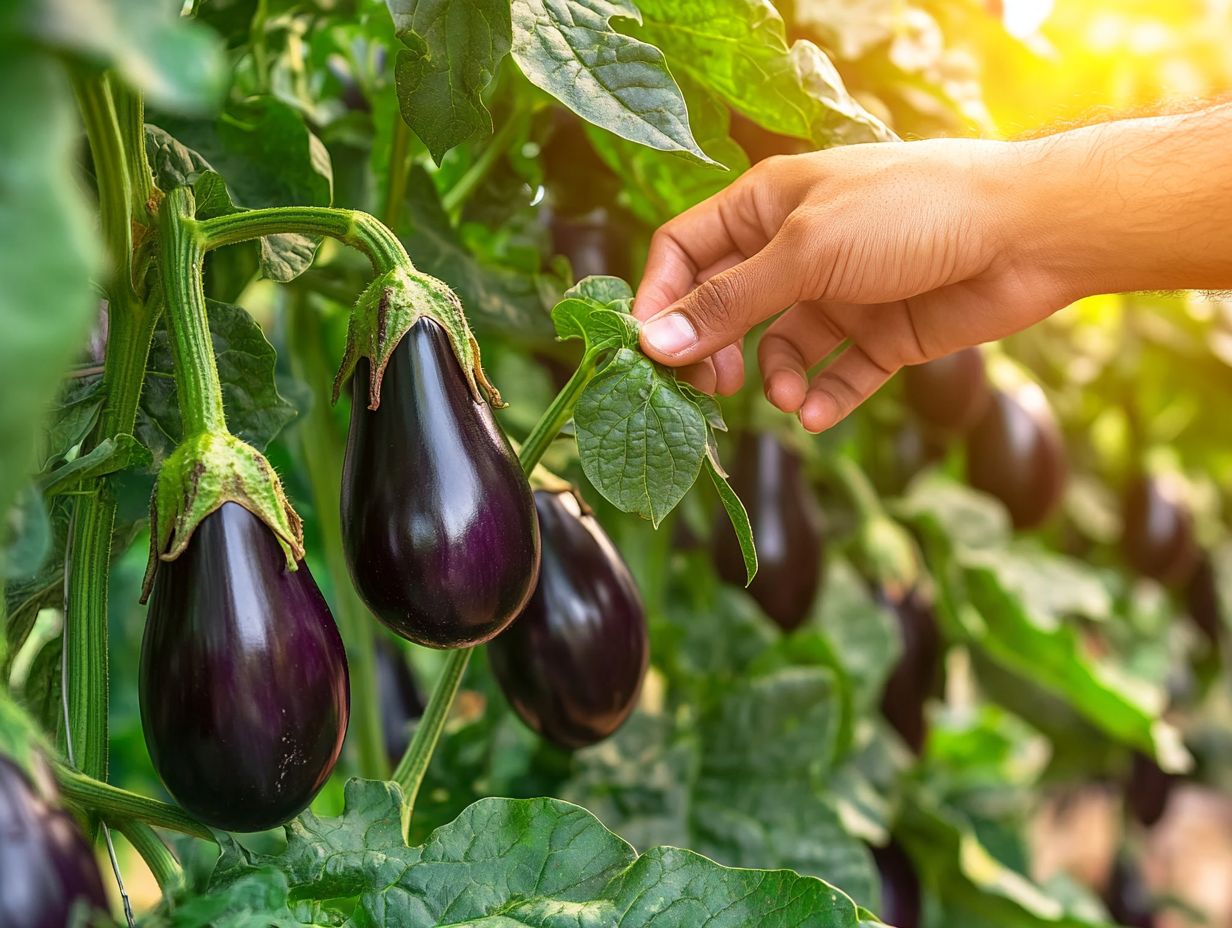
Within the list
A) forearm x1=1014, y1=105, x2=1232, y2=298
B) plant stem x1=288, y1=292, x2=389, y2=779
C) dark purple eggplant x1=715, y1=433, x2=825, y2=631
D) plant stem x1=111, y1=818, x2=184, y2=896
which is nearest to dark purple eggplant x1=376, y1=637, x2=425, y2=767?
plant stem x1=288, y1=292, x2=389, y2=779

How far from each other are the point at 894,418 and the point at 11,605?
4.09ft

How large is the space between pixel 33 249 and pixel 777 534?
3.27 ft

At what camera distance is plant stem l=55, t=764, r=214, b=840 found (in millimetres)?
506

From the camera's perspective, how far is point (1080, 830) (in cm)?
238

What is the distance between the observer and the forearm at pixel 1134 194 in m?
0.77

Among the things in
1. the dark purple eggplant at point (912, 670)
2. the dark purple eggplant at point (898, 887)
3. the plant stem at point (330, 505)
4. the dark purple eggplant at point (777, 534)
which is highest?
the plant stem at point (330, 505)

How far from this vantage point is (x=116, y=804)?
52cm

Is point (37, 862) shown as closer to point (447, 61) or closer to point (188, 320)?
point (188, 320)

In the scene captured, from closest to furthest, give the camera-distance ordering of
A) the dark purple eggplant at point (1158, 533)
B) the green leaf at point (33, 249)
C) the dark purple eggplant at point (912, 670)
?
the green leaf at point (33, 249) → the dark purple eggplant at point (912, 670) → the dark purple eggplant at point (1158, 533)

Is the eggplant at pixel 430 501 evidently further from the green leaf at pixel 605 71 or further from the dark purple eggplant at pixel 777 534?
the dark purple eggplant at pixel 777 534

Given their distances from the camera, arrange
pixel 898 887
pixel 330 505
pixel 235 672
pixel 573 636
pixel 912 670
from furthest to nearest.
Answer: pixel 912 670 → pixel 898 887 → pixel 330 505 → pixel 573 636 → pixel 235 672

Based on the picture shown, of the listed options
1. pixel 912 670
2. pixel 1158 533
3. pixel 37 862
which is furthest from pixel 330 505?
pixel 1158 533

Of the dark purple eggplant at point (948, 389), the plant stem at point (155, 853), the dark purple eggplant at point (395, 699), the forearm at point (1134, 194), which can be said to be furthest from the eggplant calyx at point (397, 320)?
the dark purple eggplant at point (948, 389)

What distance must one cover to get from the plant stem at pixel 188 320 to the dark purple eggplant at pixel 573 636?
258 millimetres
